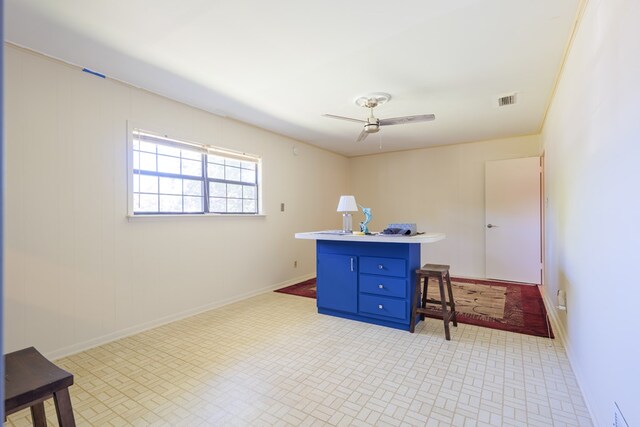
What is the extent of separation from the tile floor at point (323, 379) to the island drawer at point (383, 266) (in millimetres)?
577

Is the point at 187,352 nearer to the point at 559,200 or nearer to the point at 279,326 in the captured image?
the point at 279,326

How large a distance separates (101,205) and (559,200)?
14.0 feet

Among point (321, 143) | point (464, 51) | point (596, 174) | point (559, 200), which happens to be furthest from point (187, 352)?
point (321, 143)

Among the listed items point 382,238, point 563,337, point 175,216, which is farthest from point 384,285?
point 175,216

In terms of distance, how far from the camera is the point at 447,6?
6.51 feet

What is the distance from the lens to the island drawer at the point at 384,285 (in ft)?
10.1

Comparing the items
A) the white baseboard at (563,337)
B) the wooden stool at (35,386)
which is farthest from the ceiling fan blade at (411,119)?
the wooden stool at (35,386)

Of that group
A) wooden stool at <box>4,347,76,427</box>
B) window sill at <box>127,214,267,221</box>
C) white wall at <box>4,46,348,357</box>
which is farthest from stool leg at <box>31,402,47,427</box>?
window sill at <box>127,214,267,221</box>

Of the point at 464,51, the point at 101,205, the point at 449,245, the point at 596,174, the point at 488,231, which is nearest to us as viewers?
the point at 596,174

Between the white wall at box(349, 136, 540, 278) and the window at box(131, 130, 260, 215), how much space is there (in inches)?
117

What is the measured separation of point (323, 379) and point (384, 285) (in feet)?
4.03

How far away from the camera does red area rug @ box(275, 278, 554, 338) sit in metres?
3.21

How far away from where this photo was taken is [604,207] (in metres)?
1.62

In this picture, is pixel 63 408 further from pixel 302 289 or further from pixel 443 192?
pixel 443 192
